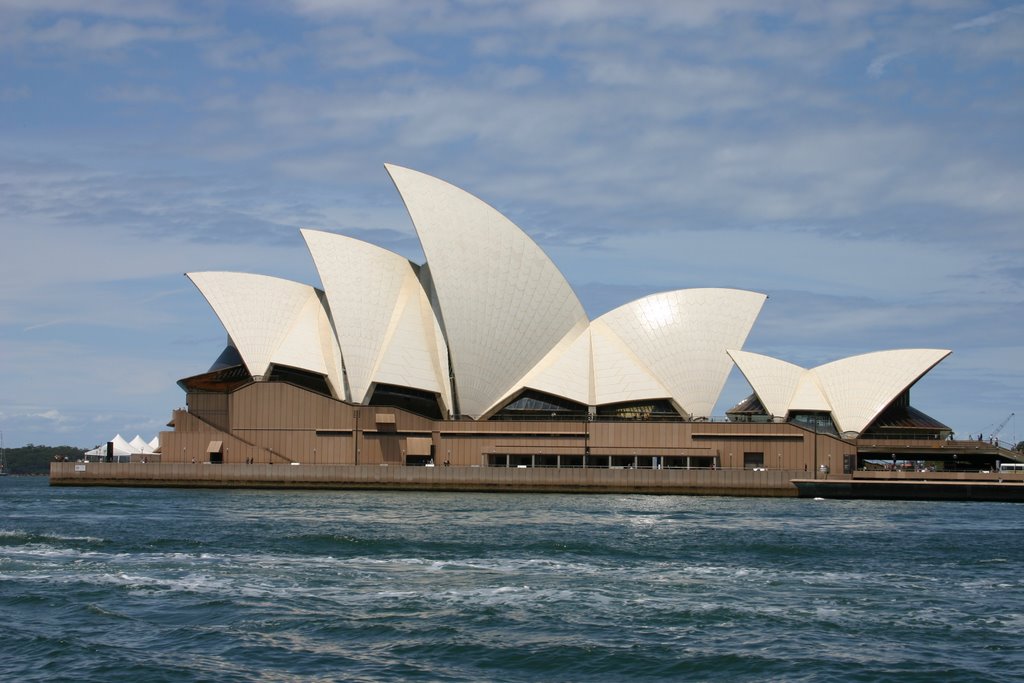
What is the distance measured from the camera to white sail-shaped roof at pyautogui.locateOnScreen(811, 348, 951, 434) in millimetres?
59125

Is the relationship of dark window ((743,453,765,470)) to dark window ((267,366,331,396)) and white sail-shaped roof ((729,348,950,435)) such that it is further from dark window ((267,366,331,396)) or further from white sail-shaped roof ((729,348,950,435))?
dark window ((267,366,331,396))

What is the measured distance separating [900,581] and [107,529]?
21856 millimetres

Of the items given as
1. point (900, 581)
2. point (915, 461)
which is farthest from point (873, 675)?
point (915, 461)

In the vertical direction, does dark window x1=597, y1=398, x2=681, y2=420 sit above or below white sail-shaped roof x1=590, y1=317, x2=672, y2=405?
below

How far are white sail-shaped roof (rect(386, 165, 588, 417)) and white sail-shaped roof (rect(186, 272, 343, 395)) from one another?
6311 millimetres

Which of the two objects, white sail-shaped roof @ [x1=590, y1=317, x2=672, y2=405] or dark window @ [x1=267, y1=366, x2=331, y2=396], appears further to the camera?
white sail-shaped roof @ [x1=590, y1=317, x2=672, y2=405]

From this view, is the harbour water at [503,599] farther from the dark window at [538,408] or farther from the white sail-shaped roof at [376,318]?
the dark window at [538,408]

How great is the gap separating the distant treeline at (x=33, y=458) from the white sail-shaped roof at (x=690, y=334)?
4784 inches

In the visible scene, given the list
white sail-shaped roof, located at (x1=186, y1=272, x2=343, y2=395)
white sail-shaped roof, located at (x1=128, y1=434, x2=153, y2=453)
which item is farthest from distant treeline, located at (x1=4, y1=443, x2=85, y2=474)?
white sail-shaped roof, located at (x1=186, y1=272, x2=343, y2=395)

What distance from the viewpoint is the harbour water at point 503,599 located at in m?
17.4

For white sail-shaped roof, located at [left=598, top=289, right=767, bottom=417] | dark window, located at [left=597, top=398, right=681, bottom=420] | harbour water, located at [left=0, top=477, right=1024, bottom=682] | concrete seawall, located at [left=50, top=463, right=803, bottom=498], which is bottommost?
harbour water, located at [left=0, top=477, right=1024, bottom=682]

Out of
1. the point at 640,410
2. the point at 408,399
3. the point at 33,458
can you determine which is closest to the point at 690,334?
the point at 640,410

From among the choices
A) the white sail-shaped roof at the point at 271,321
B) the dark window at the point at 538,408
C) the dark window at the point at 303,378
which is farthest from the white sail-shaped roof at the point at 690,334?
the dark window at the point at 303,378

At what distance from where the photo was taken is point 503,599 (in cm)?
2234
